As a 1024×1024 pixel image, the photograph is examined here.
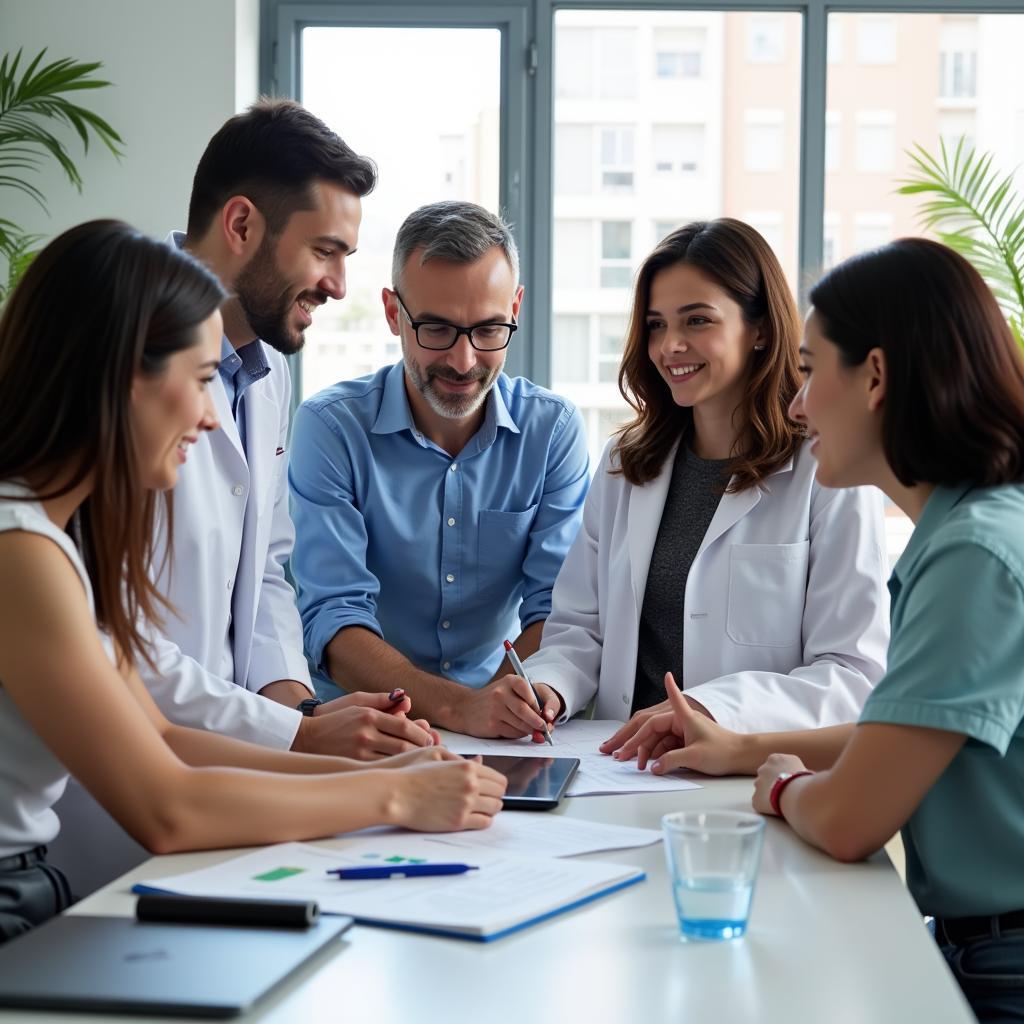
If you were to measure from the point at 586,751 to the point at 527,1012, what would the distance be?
94 cm

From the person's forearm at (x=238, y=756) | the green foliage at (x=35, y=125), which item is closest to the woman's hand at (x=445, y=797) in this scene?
the person's forearm at (x=238, y=756)

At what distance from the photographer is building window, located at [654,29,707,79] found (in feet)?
12.8

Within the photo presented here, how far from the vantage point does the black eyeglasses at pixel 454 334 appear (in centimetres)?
258

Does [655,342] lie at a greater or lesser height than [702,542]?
greater

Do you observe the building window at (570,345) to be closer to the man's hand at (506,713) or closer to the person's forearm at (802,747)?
the man's hand at (506,713)

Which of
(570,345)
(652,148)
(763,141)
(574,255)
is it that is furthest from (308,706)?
(763,141)

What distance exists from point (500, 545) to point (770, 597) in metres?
0.73

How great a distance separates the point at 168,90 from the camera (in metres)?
3.59

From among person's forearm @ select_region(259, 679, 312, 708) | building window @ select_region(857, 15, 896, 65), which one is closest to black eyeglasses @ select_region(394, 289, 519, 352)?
person's forearm @ select_region(259, 679, 312, 708)

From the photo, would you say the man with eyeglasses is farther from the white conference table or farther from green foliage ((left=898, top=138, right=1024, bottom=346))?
green foliage ((left=898, top=138, right=1024, bottom=346))

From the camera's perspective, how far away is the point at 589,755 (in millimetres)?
1823

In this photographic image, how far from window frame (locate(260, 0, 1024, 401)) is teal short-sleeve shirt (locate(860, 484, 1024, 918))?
262 cm

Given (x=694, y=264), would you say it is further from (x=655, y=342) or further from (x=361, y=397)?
(x=361, y=397)

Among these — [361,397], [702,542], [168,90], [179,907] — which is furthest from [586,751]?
[168,90]
